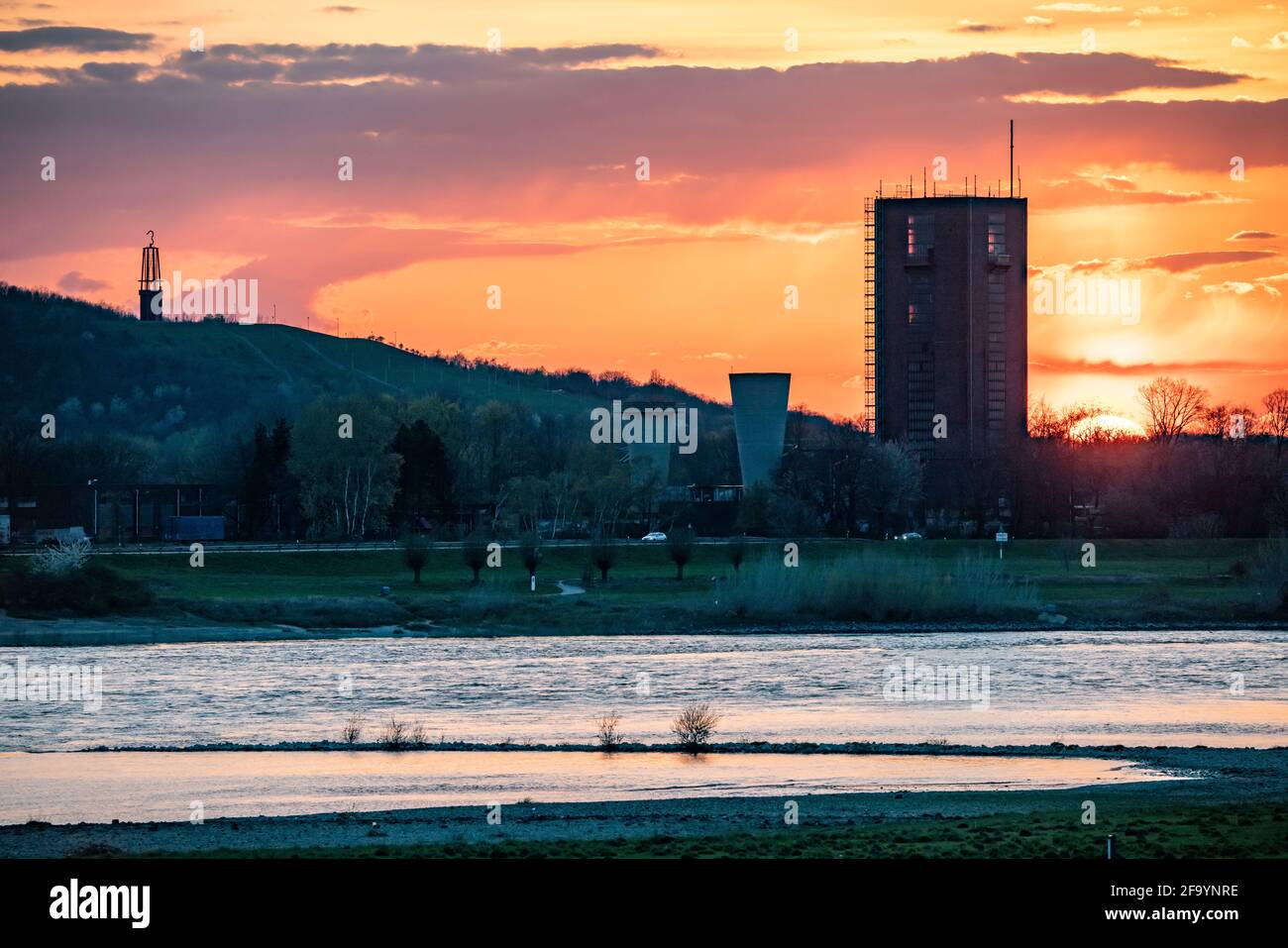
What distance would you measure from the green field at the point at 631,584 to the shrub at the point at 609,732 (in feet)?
129

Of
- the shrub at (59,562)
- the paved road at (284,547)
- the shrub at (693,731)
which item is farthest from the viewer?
the paved road at (284,547)

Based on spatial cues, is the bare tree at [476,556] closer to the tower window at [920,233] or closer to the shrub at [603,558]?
the shrub at [603,558]

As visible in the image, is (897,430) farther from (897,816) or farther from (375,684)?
(897,816)

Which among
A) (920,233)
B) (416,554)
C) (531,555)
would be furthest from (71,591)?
(920,233)

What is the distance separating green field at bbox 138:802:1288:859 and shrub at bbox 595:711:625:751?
1412 centimetres

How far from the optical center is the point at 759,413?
169375 mm

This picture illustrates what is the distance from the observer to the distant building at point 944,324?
169000 millimetres

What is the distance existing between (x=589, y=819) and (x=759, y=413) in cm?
14200

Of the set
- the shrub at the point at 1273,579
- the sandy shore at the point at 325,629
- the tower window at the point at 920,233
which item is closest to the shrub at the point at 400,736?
the sandy shore at the point at 325,629

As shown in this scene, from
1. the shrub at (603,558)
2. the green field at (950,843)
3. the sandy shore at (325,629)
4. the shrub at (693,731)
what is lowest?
the sandy shore at (325,629)

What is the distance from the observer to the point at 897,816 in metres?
28.4
